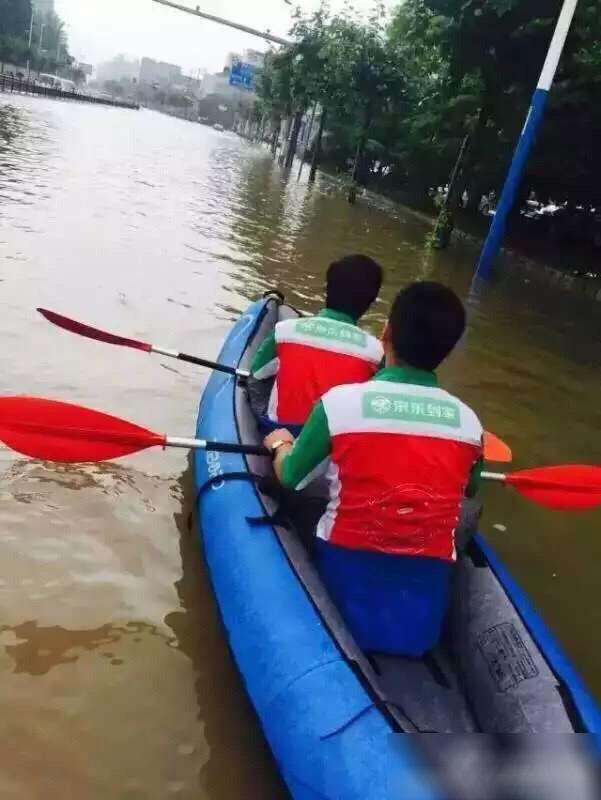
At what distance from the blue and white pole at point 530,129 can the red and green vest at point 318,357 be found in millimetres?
9688

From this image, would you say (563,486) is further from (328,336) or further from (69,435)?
(69,435)

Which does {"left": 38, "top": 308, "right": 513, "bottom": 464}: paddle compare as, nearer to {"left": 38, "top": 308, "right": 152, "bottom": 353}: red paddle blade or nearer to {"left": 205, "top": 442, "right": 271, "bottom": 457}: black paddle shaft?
{"left": 38, "top": 308, "right": 152, "bottom": 353}: red paddle blade

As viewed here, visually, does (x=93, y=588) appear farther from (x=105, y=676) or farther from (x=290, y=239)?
(x=290, y=239)

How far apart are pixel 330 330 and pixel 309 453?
1.08 m

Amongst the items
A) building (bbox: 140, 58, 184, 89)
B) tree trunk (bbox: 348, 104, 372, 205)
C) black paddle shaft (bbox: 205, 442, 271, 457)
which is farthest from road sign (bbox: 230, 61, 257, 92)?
building (bbox: 140, 58, 184, 89)

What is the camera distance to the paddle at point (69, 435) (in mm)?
3289

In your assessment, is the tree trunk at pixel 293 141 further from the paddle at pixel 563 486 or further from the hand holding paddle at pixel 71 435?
the hand holding paddle at pixel 71 435

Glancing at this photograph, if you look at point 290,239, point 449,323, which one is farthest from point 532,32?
point 449,323

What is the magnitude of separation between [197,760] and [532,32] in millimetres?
13590

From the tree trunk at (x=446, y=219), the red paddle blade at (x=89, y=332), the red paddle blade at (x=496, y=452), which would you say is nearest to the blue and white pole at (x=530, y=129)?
the tree trunk at (x=446, y=219)

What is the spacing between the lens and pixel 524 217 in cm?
2130

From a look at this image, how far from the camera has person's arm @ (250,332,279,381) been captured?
154 inches

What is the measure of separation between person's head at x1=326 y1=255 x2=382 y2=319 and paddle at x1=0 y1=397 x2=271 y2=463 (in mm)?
844

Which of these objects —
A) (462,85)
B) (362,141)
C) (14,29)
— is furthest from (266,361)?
(14,29)
